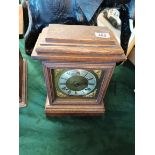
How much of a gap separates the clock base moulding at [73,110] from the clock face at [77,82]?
9cm

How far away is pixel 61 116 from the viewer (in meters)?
1.27

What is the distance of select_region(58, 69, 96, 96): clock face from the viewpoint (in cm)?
108

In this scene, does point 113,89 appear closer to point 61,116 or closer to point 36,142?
point 61,116

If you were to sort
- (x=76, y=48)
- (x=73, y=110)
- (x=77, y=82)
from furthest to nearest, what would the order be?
(x=73, y=110), (x=77, y=82), (x=76, y=48)

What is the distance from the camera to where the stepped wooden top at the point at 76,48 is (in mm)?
917

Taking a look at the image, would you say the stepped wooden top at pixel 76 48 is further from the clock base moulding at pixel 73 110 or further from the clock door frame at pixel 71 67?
the clock base moulding at pixel 73 110

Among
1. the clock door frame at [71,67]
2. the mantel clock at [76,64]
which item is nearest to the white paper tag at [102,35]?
the mantel clock at [76,64]

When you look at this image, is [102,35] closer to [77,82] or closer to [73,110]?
[77,82]

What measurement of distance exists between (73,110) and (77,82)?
0.19 meters

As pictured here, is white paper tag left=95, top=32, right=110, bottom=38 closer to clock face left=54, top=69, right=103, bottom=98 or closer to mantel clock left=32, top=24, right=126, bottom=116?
mantel clock left=32, top=24, right=126, bottom=116

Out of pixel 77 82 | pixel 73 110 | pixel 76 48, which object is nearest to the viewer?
pixel 76 48

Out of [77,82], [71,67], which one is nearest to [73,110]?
[77,82]

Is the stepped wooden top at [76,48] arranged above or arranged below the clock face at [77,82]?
above

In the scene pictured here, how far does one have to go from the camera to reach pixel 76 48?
92cm
